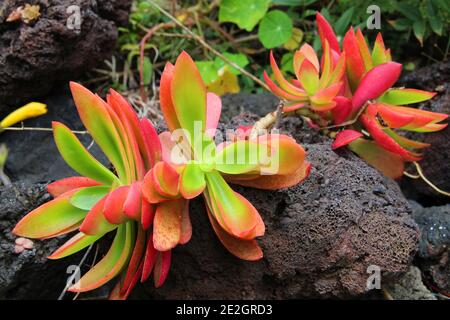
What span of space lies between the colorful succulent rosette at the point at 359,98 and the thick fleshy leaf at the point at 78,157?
51cm

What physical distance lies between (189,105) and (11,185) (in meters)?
0.59

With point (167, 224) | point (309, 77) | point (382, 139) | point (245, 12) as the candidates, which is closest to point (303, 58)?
point (309, 77)

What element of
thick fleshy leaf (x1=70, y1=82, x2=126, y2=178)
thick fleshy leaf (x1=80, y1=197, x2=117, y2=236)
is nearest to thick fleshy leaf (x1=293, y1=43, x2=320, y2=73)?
thick fleshy leaf (x1=70, y1=82, x2=126, y2=178)

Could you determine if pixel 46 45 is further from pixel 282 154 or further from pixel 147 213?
pixel 282 154

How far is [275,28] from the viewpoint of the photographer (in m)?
2.30

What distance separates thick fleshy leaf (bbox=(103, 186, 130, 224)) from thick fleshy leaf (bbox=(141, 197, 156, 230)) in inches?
1.6

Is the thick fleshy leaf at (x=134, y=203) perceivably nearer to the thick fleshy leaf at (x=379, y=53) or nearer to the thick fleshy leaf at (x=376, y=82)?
the thick fleshy leaf at (x=376, y=82)

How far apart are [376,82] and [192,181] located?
61cm

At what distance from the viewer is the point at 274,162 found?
1254 millimetres

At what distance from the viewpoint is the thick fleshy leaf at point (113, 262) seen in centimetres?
130

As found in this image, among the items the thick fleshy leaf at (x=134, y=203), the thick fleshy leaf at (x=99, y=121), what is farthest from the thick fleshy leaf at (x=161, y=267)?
the thick fleshy leaf at (x=99, y=121)

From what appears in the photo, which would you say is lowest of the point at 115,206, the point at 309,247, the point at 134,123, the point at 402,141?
the point at 309,247

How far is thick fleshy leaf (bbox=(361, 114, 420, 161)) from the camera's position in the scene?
1509 millimetres

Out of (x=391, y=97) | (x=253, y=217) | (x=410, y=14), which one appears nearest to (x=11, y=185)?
(x=253, y=217)
